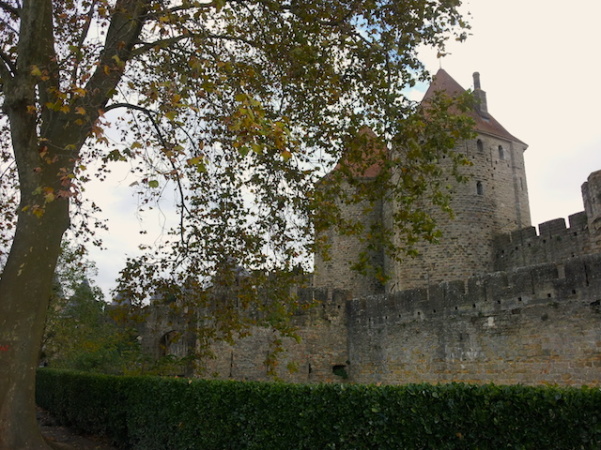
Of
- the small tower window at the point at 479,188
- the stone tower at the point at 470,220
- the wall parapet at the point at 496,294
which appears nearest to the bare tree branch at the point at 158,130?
the wall parapet at the point at 496,294

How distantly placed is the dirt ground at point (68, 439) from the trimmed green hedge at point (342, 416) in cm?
26

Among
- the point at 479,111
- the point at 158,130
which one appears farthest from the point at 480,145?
the point at 158,130

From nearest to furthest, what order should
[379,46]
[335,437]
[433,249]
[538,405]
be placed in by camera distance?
[538,405]
[335,437]
[379,46]
[433,249]

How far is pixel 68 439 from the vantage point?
10461 millimetres

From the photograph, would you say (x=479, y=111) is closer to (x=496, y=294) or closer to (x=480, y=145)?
(x=480, y=145)

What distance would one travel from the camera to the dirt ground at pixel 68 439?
30.9 feet

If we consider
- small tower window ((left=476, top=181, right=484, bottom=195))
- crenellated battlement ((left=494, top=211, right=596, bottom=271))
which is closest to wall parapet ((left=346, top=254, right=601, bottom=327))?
crenellated battlement ((left=494, top=211, right=596, bottom=271))

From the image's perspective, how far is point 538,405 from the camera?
4.57 metres

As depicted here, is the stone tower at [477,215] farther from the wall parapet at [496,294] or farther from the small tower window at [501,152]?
the wall parapet at [496,294]

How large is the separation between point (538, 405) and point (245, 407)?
378 cm

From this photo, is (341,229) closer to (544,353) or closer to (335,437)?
(335,437)

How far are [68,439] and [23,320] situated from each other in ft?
16.6

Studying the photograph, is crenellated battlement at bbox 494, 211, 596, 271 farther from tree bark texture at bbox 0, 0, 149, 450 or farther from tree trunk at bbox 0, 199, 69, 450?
tree trunk at bbox 0, 199, 69, 450

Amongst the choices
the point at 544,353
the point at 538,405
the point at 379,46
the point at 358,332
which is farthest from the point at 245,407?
the point at 358,332
